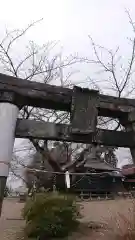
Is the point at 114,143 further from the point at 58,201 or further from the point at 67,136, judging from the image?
the point at 58,201

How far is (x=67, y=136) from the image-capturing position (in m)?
6.69

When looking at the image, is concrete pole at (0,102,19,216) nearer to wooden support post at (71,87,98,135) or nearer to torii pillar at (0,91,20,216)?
torii pillar at (0,91,20,216)

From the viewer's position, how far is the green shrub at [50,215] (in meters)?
6.20

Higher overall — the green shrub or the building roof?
the building roof

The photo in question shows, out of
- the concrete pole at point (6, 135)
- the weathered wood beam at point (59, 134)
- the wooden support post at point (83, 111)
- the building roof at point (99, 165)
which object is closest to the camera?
the concrete pole at point (6, 135)

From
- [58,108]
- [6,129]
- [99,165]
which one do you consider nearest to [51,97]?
[58,108]

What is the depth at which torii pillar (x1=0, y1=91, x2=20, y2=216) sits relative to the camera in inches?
229

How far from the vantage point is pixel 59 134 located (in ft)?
21.9

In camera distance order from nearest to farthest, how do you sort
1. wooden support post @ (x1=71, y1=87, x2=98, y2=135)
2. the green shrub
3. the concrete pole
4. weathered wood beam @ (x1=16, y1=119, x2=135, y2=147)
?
1. the concrete pole
2. the green shrub
3. weathered wood beam @ (x1=16, y1=119, x2=135, y2=147)
4. wooden support post @ (x1=71, y1=87, x2=98, y2=135)

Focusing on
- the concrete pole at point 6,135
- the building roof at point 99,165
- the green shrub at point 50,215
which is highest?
the building roof at point 99,165

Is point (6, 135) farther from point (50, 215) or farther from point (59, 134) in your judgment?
point (50, 215)

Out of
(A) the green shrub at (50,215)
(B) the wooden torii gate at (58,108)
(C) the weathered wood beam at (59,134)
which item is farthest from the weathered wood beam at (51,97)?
(A) the green shrub at (50,215)

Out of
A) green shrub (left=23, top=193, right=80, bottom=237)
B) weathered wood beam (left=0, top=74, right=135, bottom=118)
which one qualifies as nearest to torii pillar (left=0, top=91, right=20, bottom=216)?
weathered wood beam (left=0, top=74, right=135, bottom=118)

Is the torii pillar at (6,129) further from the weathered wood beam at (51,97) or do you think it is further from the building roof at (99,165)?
the building roof at (99,165)
